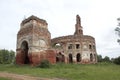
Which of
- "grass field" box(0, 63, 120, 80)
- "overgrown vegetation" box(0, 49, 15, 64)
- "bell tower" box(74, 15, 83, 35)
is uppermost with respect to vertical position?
"bell tower" box(74, 15, 83, 35)

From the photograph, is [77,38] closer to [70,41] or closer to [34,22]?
[70,41]

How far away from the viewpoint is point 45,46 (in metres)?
28.3

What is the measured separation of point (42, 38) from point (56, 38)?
11.7 m

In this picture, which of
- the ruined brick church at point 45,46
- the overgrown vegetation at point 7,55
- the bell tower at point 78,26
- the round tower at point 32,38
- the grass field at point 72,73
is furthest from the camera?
→ the overgrown vegetation at point 7,55

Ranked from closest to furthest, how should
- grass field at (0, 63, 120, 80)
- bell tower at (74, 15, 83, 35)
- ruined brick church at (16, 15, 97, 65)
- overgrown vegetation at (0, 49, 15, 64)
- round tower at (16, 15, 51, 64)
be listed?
grass field at (0, 63, 120, 80)
round tower at (16, 15, 51, 64)
ruined brick church at (16, 15, 97, 65)
bell tower at (74, 15, 83, 35)
overgrown vegetation at (0, 49, 15, 64)

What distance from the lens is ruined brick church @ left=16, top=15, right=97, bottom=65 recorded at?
26.9 meters

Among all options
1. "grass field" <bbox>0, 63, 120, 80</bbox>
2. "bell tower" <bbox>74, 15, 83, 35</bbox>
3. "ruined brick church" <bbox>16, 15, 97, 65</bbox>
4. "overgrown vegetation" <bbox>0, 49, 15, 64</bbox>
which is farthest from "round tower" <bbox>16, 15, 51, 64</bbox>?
"overgrown vegetation" <bbox>0, 49, 15, 64</bbox>

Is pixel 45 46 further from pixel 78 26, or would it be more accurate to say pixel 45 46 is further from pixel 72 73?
pixel 78 26

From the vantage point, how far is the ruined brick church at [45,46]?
26.9m

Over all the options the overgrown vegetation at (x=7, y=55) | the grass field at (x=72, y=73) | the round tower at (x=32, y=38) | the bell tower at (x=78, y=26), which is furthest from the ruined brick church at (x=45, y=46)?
the overgrown vegetation at (x=7, y=55)

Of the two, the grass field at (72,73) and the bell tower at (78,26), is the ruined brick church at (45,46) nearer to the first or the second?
the bell tower at (78,26)

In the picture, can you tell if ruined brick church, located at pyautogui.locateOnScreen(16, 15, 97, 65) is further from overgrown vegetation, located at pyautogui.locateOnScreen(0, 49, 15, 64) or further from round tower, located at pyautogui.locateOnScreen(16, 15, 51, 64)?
overgrown vegetation, located at pyautogui.locateOnScreen(0, 49, 15, 64)

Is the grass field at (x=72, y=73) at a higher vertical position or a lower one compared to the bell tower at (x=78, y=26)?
lower

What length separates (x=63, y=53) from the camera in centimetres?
3812
